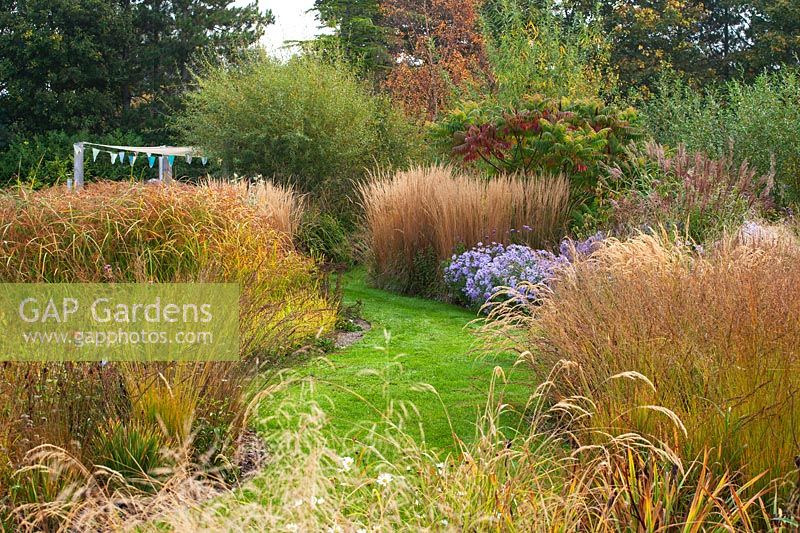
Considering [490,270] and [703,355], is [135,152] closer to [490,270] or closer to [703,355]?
Answer: [490,270]

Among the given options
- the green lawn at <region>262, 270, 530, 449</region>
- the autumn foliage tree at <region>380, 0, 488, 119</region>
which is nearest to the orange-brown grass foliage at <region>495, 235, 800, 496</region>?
the green lawn at <region>262, 270, 530, 449</region>

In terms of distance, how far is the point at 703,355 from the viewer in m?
3.31

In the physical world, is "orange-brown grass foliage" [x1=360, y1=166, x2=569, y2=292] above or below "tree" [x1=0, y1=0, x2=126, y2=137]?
below

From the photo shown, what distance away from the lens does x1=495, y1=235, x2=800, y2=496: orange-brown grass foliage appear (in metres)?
2.99

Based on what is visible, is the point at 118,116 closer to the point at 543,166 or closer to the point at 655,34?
the point at 655,34

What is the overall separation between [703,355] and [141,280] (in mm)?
3120

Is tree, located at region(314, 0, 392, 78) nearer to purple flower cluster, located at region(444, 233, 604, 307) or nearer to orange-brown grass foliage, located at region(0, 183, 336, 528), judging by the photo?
purple flower cluster, located at region(444, 233, 604, 307)

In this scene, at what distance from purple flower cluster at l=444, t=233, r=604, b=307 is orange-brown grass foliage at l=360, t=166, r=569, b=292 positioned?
55 centimetres

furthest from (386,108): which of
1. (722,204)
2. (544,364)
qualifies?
(544,364)

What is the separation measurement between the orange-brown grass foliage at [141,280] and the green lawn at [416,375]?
0.45 meters

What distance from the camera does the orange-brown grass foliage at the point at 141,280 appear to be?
3.27m

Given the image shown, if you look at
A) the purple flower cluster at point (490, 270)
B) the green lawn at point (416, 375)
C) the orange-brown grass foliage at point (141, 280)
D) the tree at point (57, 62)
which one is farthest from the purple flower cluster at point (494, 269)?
the tree at point (57, 62)

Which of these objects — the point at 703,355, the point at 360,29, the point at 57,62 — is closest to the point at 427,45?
the point at 360,29

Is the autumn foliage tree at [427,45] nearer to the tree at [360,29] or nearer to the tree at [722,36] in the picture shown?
the tree at [360,29]
